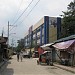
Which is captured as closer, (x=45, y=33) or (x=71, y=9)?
(x=71, y=9)

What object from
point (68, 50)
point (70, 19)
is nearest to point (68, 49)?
point (68, 50)

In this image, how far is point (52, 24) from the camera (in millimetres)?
80000

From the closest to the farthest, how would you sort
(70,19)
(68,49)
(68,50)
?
(68,49)
(68,50)
(70,19)

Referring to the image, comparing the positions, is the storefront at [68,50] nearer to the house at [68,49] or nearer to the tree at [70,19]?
the house at [68,49]

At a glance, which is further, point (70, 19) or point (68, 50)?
point (70, 19)

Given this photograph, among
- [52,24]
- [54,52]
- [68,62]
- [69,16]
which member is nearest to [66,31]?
[69,16]

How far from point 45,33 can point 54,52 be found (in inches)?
1257

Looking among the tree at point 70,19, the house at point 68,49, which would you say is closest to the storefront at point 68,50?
the house at point 68,49

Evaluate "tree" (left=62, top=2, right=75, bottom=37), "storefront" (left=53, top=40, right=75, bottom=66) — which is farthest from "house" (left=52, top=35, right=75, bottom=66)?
"tree" (left=62, top=2, right=75, bottom=37)

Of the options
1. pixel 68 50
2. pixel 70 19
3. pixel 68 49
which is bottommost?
pixel 68 50

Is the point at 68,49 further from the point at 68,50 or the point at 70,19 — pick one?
the point at 70,19

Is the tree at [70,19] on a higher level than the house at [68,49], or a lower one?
higher

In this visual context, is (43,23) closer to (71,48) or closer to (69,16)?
(69,16)

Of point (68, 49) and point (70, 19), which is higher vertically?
point (70, 19)
